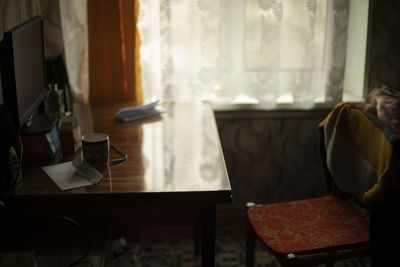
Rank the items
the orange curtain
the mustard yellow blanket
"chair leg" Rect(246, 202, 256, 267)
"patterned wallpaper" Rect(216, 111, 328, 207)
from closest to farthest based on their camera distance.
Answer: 1. the mustard yellow blanket
2. "chair leg" Rect(246, 202, 256, 267)
3. the orange curtain
4. "patterned wallpaper" Rect(216, 111, 328, 207)

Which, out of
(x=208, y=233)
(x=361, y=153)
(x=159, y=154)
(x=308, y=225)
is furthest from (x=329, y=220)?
(x=159, y=154)

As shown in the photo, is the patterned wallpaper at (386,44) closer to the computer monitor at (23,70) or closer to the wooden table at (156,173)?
the wooden table at (156,173)

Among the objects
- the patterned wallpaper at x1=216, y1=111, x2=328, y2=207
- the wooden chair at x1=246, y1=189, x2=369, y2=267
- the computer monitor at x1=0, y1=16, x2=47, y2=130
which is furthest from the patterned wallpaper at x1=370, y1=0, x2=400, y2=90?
the computer monitor at x1=0, y1=16, x2=47, y2=130

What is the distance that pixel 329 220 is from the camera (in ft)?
5.69

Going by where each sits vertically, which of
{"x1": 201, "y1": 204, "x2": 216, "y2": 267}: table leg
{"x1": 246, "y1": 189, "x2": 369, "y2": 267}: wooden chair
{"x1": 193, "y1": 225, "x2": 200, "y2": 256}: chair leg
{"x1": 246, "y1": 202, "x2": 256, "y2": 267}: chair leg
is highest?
{"x1": 201, "y1": 204, "x2": 216, "y2": 267}: table leg

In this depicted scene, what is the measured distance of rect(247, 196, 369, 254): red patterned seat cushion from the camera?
160 centimetres

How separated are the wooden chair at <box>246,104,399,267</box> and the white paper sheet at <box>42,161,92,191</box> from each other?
0.72 metres

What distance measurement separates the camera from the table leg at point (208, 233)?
4.35ft

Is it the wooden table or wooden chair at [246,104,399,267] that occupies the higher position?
the wooden table

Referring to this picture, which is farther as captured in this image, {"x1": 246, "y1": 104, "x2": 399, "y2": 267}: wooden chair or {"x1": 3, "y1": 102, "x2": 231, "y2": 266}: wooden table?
{"x1": 246, "y1": 104, "x2": 399, "y2": 267}: wooden chair

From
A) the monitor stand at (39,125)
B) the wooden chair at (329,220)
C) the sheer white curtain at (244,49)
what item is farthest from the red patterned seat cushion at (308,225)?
the monitor stand at (39,125)

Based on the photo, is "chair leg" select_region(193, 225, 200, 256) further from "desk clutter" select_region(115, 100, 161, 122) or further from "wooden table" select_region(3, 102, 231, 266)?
"desk clutter" select_region(115, 100, 161, 122)

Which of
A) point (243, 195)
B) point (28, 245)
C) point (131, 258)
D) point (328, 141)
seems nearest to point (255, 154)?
point (243, 195)

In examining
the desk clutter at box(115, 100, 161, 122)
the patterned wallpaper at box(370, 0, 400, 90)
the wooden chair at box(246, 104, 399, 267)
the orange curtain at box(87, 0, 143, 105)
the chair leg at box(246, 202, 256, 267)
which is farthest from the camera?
the patterned wallpaper at box(370, 0, 400, 90)
